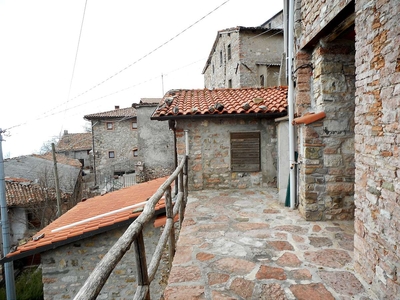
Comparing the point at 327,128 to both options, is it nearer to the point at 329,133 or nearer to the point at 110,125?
the point at 329,133

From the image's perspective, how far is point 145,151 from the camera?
18844 millimetres

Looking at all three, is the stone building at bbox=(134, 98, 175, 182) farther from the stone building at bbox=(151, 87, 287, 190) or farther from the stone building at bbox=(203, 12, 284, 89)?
Result: the stone building at bbox=(151, 87, 287, 190)

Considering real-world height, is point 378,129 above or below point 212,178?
above

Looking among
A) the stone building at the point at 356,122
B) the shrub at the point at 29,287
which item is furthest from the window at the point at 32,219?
the stone building at the point at 356,122

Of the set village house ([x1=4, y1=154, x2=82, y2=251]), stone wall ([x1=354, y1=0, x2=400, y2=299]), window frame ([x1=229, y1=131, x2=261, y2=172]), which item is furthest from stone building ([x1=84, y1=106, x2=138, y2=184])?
stone wall ([x1=354, y1=0, x2=400, y2=299])

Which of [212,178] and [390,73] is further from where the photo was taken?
[212,178]

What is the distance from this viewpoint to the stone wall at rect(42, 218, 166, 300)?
4.69m

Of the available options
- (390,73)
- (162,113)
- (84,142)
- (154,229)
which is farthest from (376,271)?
(84,142)

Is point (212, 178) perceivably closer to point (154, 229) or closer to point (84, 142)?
point (154, 229)

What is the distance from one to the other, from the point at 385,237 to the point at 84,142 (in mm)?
32989

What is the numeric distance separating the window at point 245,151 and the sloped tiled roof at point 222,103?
656 mm

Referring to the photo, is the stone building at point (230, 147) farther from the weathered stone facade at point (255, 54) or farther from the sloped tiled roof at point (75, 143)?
the sloped tiled roof at point (75, 143)

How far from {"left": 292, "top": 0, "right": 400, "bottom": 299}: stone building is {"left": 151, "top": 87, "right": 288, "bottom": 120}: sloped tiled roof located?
1.75 metres

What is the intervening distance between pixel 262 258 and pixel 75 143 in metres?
32.6
